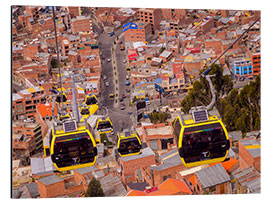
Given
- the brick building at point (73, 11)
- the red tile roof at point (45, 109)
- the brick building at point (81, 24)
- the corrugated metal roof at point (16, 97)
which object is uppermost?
the brick building at point (73, 11)

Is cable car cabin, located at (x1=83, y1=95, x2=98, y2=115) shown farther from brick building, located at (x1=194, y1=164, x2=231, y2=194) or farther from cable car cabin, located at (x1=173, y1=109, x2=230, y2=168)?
cable car cabin, located at (x1=173, y1=109, x2=230, y2=168)

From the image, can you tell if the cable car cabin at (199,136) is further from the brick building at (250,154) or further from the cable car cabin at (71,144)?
the brick building at (250,154)

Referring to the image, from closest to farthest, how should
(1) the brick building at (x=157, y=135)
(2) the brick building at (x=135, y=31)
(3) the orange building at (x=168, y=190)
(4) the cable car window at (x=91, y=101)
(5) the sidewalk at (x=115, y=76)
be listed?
(3) the orange building at (x=168, y=190), (4) the cable car window at (x=91, y=101), (1) the brick building at (x=157, y=135), (5) the sidewalk at (x=115, y=76), (2) the brick building at (x=135, y=31)

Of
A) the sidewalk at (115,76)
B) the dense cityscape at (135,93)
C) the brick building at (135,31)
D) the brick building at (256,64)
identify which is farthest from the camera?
the brick building at (135,31)

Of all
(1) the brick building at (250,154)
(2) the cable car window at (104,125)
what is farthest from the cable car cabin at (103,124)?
(1) the brick building at (250,154)

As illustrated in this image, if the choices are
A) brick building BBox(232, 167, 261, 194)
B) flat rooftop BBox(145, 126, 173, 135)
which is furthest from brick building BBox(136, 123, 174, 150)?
brick building BBox(232, 167, 261, 194)

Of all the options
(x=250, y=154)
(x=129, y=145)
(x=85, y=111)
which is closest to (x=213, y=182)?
(x=250, y=154)

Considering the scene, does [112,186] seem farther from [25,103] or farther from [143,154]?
[25,103]
